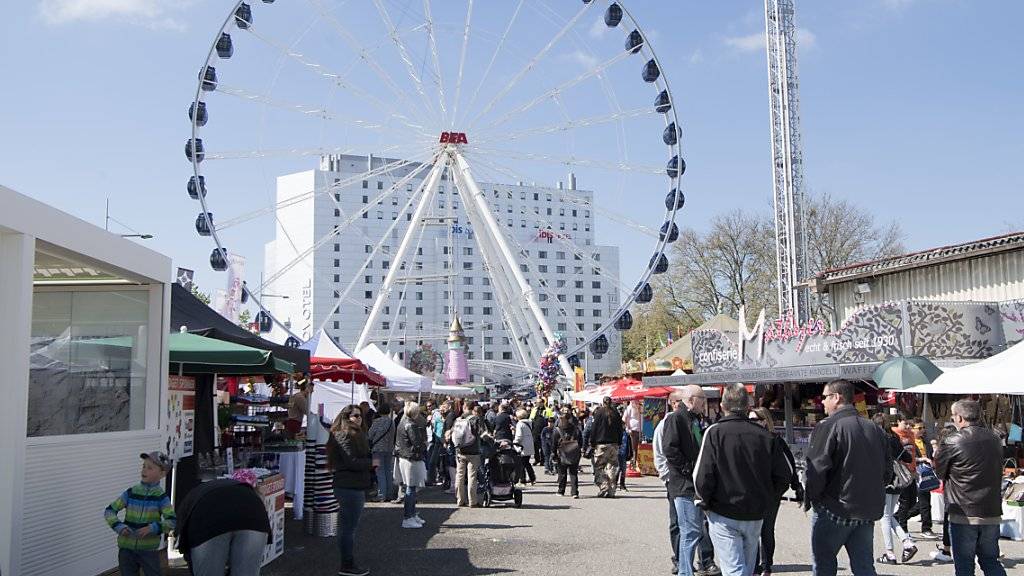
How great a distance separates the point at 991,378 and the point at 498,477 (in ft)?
24.0

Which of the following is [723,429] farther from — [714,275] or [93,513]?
[714,275]

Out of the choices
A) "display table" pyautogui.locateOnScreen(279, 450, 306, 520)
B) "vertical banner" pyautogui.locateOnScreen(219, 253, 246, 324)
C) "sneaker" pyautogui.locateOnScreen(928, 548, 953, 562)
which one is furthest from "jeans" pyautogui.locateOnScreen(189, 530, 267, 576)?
"vertical banner" pyautogui.locateOnScreen(219, 253, 246, 324)

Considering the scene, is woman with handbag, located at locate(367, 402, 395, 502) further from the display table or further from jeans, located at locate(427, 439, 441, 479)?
jeans, located at locate(427, 439, 441, 479)

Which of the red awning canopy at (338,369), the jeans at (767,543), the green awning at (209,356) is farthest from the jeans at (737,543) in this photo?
the red awning canopy at (338,369)

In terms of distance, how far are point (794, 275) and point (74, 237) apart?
3338 centimetres

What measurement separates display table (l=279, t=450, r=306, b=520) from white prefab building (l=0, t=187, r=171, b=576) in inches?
112

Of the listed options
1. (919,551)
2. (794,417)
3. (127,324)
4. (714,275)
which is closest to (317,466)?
(127,324)

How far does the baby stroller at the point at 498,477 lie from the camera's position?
15.1 metres

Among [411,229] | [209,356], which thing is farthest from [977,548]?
[411,229]

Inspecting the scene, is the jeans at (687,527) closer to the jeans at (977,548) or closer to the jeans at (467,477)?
the jeans at (977,548)

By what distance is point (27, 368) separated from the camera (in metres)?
7.32

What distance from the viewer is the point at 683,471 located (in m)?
8.03

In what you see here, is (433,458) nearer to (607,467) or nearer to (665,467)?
(607,467)

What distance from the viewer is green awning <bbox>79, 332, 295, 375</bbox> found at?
10.3 metres
